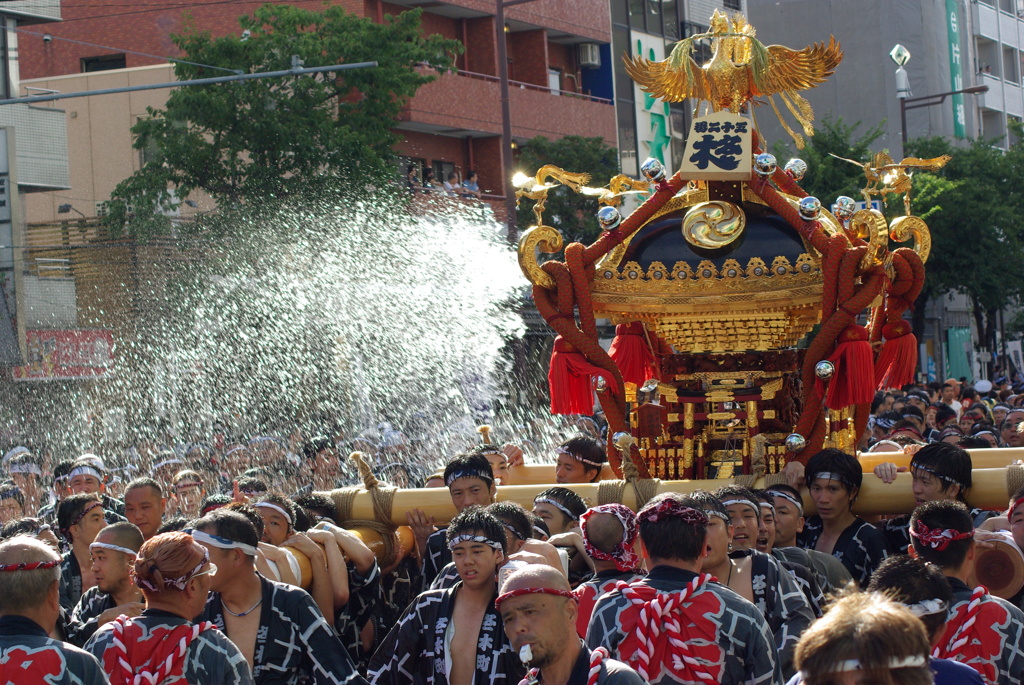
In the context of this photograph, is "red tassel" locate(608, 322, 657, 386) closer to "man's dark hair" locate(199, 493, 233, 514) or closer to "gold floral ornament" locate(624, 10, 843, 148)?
"gold floral ornament" locate(624, 10, 843, 148)

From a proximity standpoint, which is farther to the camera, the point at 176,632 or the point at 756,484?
the point at 756,484

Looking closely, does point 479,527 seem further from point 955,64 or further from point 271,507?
point 955,64

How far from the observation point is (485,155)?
25.8 meters

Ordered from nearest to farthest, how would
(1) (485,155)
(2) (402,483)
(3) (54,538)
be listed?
(3) (54,538)
(2) (402,483)
(1) (485,155)

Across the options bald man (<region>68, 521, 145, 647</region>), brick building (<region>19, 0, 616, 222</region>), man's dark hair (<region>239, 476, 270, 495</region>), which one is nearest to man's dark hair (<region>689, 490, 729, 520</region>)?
bald man (<region>68, 521, 145, 647</region>)

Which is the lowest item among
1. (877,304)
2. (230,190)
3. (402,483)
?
(402,483)

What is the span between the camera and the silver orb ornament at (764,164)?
23.1 ft

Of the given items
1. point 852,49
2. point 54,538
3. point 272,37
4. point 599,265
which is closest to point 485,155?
point 272,37

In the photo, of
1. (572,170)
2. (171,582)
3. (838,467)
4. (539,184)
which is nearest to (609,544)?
(171,582)

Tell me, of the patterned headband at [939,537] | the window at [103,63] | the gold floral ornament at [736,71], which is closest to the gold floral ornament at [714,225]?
the gold floral ornament at [736,71]

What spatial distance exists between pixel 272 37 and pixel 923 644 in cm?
1719

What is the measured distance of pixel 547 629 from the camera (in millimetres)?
3289

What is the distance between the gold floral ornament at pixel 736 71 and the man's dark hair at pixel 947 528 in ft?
11.9

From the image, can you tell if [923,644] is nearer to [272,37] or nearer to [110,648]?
[110,648]
